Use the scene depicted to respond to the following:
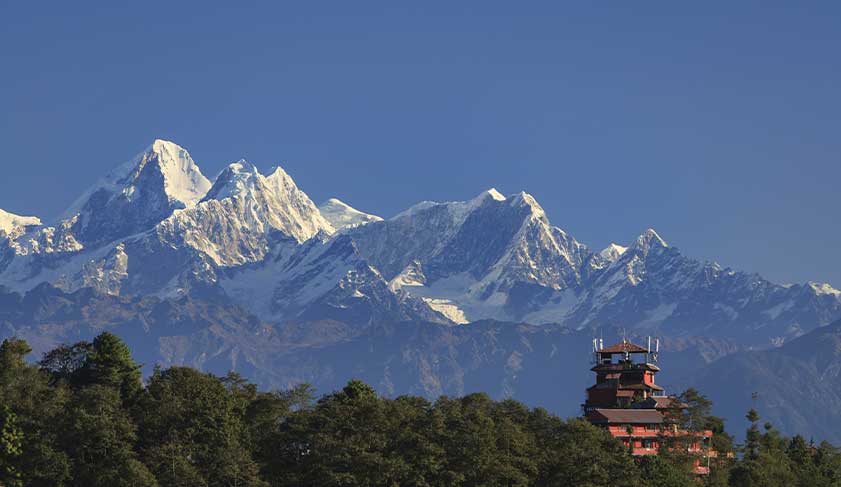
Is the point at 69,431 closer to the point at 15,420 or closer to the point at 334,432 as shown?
the point at 15,420

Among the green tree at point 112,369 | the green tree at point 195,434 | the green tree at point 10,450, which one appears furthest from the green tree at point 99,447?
the green tree at point 112,369

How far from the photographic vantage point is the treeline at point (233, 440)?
552ft

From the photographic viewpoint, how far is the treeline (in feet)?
552

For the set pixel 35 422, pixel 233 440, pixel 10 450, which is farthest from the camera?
pixel 233 440

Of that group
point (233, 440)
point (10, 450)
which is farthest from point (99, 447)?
point (233, 440)

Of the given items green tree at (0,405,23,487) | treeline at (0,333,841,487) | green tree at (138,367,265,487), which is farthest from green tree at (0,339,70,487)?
green tree at (138,367,265,487)

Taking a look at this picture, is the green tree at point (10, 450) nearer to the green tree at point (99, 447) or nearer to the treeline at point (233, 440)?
the treeline at point (233, 440)

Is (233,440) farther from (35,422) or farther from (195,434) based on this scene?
(35,422)

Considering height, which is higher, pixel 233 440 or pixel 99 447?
pixel 233 440

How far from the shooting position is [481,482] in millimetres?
182000

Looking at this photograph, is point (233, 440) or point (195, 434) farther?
point (233, 440)

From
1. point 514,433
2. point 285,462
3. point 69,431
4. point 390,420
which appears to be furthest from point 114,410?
point 514,433

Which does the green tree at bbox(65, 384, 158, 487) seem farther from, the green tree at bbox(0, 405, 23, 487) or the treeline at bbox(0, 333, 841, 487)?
the green tree at bbox(0, 405, 23, 487)

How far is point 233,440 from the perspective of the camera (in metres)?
177
